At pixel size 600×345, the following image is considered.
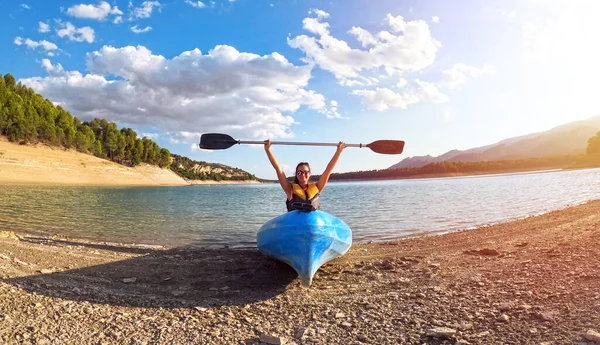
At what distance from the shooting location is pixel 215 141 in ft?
38.4

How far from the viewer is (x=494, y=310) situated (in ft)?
17.3

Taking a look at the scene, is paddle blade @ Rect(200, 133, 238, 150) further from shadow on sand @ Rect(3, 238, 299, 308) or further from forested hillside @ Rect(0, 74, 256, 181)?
forested hillside @ Rect(0, 74, 256, 181)

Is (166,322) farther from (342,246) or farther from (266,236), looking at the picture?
(342,246)

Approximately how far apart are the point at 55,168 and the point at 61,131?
25.4 metres

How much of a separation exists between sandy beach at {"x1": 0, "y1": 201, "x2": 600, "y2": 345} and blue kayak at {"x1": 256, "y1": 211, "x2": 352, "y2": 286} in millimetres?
478

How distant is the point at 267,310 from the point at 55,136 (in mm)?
105206

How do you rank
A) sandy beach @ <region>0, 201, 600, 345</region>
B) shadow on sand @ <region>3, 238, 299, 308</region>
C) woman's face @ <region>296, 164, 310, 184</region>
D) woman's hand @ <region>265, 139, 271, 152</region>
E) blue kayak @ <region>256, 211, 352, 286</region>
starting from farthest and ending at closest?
woman's hand @ <region>265, 139, 271, 152</region>
woman's face @ <region>296, 164, 310, 184</region>
blue kayak @ <region>256, 211, 352, 286</region>
shadow on sand @ <region>3, 238, 299, 308</region>
sandy beach @ <region>0, 201, 600, 345</region>

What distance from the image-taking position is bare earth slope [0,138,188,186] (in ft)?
207

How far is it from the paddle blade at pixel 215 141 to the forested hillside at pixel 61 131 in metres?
90.0

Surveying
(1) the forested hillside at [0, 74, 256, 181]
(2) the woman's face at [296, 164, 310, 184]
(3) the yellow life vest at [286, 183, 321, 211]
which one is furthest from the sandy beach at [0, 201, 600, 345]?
(1) the forested hillside at [0, 74, 256, 181]

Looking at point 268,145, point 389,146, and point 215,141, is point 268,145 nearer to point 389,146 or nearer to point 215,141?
point 215,141

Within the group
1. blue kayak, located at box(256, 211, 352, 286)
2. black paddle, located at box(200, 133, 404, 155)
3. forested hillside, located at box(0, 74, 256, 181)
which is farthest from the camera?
forested hillside, located at box(0, 74, 256, 181)

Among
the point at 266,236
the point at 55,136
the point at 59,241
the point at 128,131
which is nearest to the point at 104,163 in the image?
the point at 55,136

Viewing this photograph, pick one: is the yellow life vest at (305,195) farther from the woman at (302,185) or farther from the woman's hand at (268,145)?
the woman's hand at (268,145)
